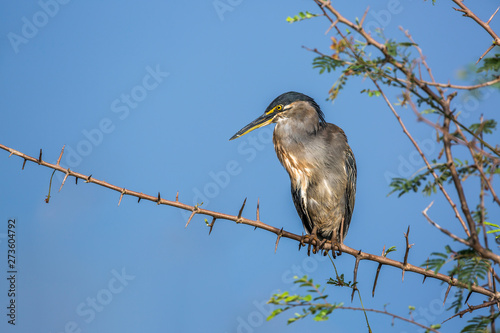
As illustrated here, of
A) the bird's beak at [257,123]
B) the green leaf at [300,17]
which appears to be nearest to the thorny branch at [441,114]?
the green leaf at [300,17]

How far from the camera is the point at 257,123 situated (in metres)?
4.15

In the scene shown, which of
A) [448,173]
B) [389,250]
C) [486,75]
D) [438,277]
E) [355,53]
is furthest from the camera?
[389,250]

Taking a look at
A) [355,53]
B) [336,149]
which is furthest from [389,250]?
[336,149]

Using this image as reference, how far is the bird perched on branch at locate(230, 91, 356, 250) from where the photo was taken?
13.7ft

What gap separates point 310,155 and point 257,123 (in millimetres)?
469

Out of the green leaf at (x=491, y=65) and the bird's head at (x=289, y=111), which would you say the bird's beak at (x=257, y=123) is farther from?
the green leaf at (x=491, y=65)

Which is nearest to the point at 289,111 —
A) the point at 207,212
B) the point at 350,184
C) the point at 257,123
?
the point at 257,123

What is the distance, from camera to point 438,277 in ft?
7.87

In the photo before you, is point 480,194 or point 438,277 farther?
point 438,277

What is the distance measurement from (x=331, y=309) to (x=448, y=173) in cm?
59

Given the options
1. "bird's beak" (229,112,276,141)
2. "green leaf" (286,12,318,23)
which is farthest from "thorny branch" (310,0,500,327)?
"bird's beak" (229,112,276,141)

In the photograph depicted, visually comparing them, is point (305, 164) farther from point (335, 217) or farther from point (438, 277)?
point (438, 277)

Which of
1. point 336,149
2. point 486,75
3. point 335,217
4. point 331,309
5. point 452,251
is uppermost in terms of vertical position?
point 336,149

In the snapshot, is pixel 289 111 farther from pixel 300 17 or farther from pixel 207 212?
pixel 300 17
